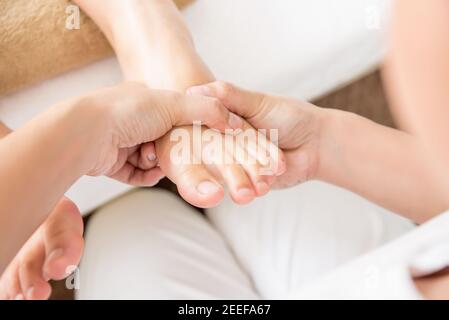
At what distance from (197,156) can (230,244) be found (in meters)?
0.34

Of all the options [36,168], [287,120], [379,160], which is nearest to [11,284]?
[36,168]

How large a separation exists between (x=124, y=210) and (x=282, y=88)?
367 millimetres

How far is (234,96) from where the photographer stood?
74 cm

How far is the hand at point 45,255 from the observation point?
0.70 metres

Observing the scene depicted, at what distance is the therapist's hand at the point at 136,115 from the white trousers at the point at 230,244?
221mm

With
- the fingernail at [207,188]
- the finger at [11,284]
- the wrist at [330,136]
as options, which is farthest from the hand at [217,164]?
the finger at [11,284]

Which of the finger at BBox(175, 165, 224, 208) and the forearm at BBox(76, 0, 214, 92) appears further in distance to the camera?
the forearm at BBox(76, 0, 214, 92)

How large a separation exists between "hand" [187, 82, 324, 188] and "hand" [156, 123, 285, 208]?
0.09 ft

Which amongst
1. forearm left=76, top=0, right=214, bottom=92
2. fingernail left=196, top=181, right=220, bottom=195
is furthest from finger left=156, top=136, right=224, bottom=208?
forearm left=76, top=0, right=214, bottom=92

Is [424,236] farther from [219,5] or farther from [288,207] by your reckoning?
[219,5]

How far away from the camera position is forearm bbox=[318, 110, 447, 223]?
810 mm

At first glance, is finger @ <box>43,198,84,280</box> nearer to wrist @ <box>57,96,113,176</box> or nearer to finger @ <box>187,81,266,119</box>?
A: wrist @ <box>57,96,113,176</box>

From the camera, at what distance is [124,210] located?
102 centimetres
